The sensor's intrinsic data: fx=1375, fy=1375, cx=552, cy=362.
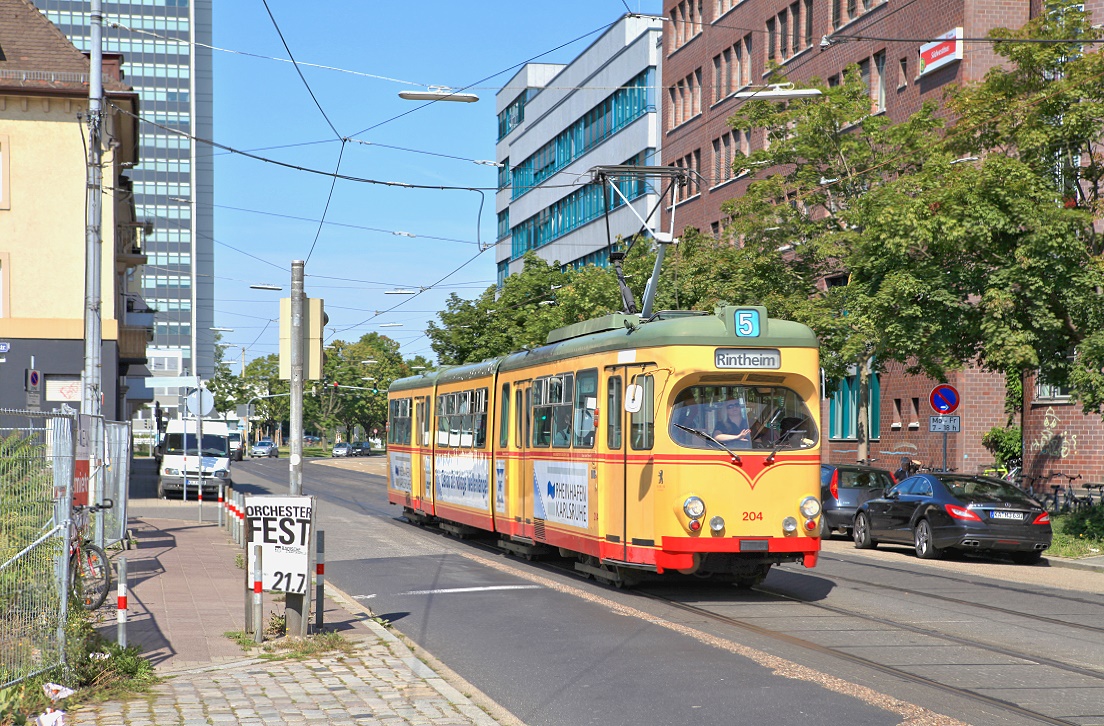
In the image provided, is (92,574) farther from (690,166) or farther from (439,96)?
(690,166)

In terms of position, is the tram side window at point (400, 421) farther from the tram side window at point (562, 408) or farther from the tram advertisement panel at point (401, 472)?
the tram side window at point (562, 408)

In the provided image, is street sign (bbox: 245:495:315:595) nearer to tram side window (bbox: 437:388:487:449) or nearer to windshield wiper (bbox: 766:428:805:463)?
windshield wiper (bbox: 766:428:805:463)

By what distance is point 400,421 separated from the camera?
95.9 ft

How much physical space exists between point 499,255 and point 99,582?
76.7 m

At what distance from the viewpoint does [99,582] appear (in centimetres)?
1349

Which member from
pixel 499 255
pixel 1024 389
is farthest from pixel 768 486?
pixel 499 255

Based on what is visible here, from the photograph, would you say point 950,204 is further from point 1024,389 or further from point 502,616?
point 1024,389

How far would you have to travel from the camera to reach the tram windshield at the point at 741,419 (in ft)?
48.0

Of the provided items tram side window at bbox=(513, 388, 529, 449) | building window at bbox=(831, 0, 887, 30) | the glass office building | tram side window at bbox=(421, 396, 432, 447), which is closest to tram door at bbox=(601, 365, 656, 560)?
tram side window at bbox=(513, 388, 529, 449)

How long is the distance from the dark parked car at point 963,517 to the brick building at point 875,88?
27.2 feet

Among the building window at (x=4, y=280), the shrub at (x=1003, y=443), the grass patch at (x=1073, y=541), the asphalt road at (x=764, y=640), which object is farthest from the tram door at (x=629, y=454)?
the shrub at (x=1003, y=443)

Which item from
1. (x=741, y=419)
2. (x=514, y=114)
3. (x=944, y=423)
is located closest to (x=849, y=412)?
(x=944, y=423)

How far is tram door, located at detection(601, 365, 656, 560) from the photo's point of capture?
14695 mm

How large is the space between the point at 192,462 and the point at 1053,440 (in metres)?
24.1
